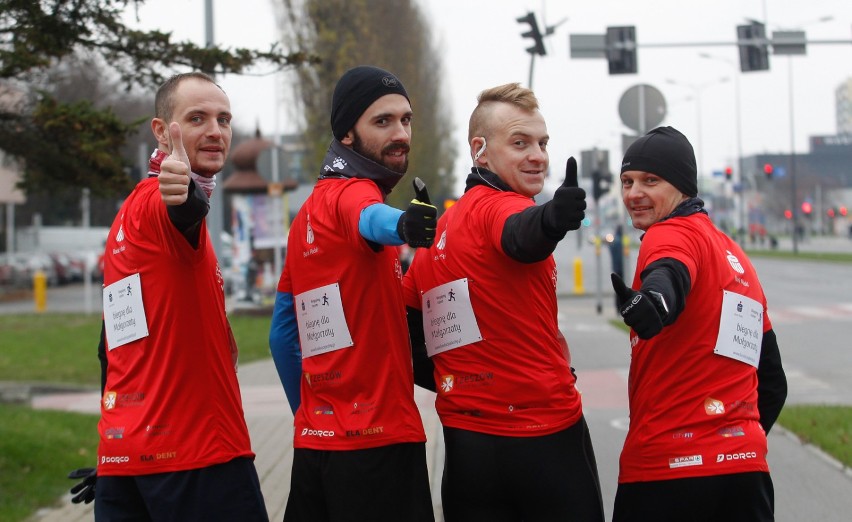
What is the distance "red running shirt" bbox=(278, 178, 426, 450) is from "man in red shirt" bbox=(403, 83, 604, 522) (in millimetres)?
171

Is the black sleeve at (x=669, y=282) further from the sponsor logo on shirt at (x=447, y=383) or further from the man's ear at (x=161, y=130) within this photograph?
the man's ear at (x=161, y=130)

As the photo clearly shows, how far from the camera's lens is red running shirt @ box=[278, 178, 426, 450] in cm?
368

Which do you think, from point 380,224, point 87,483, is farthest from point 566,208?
point 87,483

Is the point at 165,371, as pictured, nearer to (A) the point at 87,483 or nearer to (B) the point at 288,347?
(B) the point at 288,347


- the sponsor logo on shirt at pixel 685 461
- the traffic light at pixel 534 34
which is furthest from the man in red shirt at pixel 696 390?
the traffic light at pixel 534 34

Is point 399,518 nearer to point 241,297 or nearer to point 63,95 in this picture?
point 63,95

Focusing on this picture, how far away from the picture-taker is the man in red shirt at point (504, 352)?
365 cm

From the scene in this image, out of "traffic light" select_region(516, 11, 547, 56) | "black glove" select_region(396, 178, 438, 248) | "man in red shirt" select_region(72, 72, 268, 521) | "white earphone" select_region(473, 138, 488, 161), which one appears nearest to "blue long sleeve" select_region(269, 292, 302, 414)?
"man in red shirt" select_region(72, 72, 268, 521)

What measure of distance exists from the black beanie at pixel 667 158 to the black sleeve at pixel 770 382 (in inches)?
24.5

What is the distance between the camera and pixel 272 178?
1869 centimetres

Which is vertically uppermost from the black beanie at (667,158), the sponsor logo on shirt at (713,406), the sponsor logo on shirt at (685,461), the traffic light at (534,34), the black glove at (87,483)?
the traffic light at (534,34)

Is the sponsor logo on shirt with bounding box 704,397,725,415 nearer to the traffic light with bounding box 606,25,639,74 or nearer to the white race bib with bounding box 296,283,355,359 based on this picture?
the white race bib with bounding box 296,283,355,359

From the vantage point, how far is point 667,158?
389 cm

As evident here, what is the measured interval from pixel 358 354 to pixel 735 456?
4.05ft
